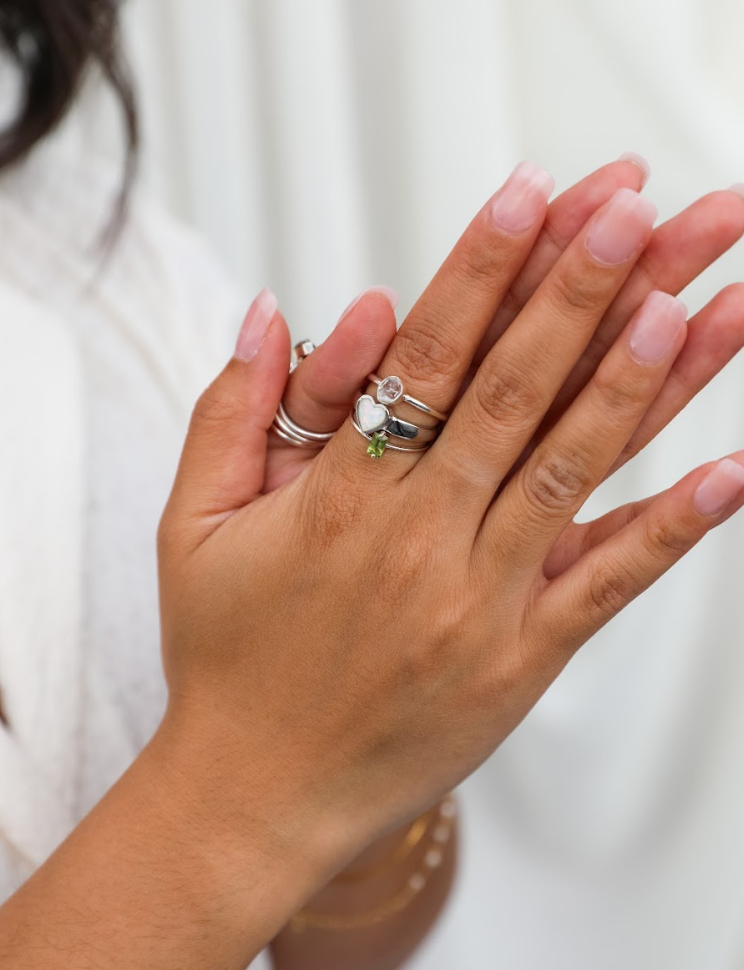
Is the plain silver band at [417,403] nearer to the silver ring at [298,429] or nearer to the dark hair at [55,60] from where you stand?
the silver ring at [298,429]

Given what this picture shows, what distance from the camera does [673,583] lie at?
3.88 feet

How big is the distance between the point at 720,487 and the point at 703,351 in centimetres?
10

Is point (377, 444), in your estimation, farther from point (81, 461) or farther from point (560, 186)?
point (560, 186)

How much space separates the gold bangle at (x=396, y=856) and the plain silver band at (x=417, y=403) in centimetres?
53

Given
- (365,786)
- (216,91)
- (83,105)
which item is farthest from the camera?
(216,91)

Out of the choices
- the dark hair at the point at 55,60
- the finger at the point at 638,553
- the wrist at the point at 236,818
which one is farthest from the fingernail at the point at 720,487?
the dark hair at the point at 55,60

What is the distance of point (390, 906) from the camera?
0.90 m

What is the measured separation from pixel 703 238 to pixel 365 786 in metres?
0.43

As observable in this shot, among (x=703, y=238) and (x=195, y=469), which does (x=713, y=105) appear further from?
(x=195, y=469)

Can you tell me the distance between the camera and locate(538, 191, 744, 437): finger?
55 centimetres

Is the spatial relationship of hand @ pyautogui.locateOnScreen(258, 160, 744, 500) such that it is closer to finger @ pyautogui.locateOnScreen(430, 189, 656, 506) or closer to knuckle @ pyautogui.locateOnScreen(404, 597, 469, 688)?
finger @ pyautogui.locateOnScreen(430, 189, 656, 506)

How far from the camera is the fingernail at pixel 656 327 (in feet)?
1.74

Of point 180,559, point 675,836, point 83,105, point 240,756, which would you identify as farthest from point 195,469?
point 83,105

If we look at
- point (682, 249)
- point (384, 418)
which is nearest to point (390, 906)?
point (384, 418)
